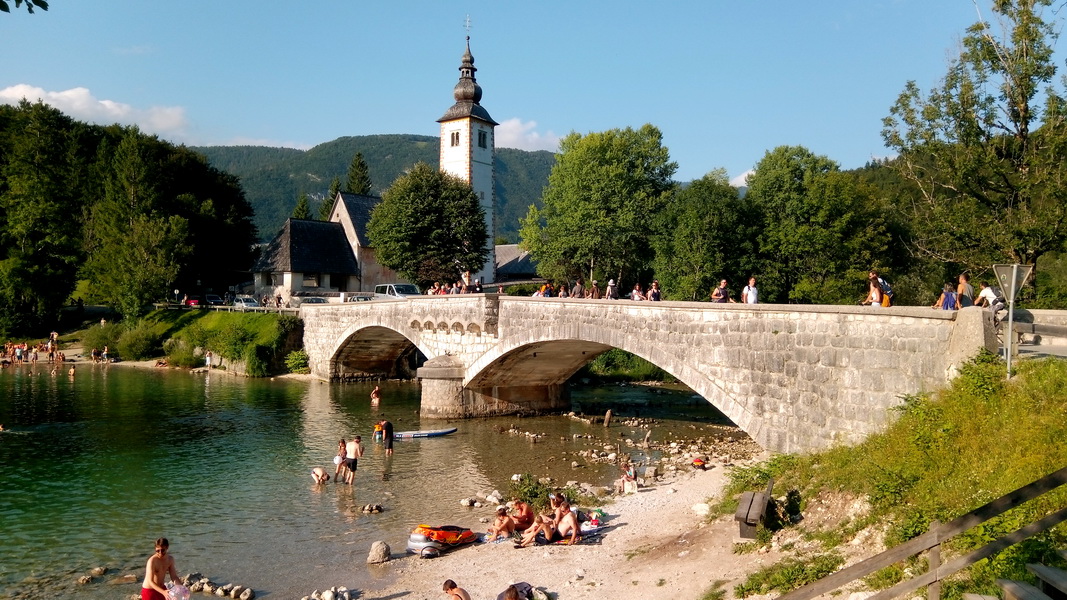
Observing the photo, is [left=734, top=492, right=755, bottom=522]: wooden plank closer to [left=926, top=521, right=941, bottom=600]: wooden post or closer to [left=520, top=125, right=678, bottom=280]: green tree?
[left=926, top=521, right=941, bottom=600]: wooden post

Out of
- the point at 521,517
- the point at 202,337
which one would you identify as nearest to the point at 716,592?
the point at 521,517

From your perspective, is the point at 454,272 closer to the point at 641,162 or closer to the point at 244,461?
the point at 641,162

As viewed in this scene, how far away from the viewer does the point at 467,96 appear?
6381 cm

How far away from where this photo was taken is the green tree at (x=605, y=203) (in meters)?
47.5

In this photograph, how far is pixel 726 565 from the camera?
10.3 m

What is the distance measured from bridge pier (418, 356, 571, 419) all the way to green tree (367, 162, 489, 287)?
17021 millimetres

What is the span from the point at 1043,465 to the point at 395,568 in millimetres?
10143

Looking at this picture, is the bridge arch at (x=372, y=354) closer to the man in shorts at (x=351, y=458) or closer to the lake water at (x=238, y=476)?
the lake water at (x=238, y=476)

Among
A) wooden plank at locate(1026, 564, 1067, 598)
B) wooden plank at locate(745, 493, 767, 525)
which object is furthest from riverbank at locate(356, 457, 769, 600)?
wooden plank at locate(1026, 564, 1067, 598)

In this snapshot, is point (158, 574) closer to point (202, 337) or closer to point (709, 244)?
point (709, 244)

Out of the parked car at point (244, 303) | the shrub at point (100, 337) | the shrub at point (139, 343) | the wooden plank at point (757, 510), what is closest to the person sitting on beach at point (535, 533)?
the wooden plank at point (757, 510)

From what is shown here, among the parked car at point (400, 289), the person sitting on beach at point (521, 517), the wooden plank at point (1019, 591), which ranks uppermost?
the parked car at point (400, 289)

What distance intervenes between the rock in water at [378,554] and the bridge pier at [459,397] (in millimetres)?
14549

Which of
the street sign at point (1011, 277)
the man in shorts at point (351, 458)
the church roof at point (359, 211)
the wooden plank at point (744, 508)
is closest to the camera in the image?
the street sign at point (1011, 277)
